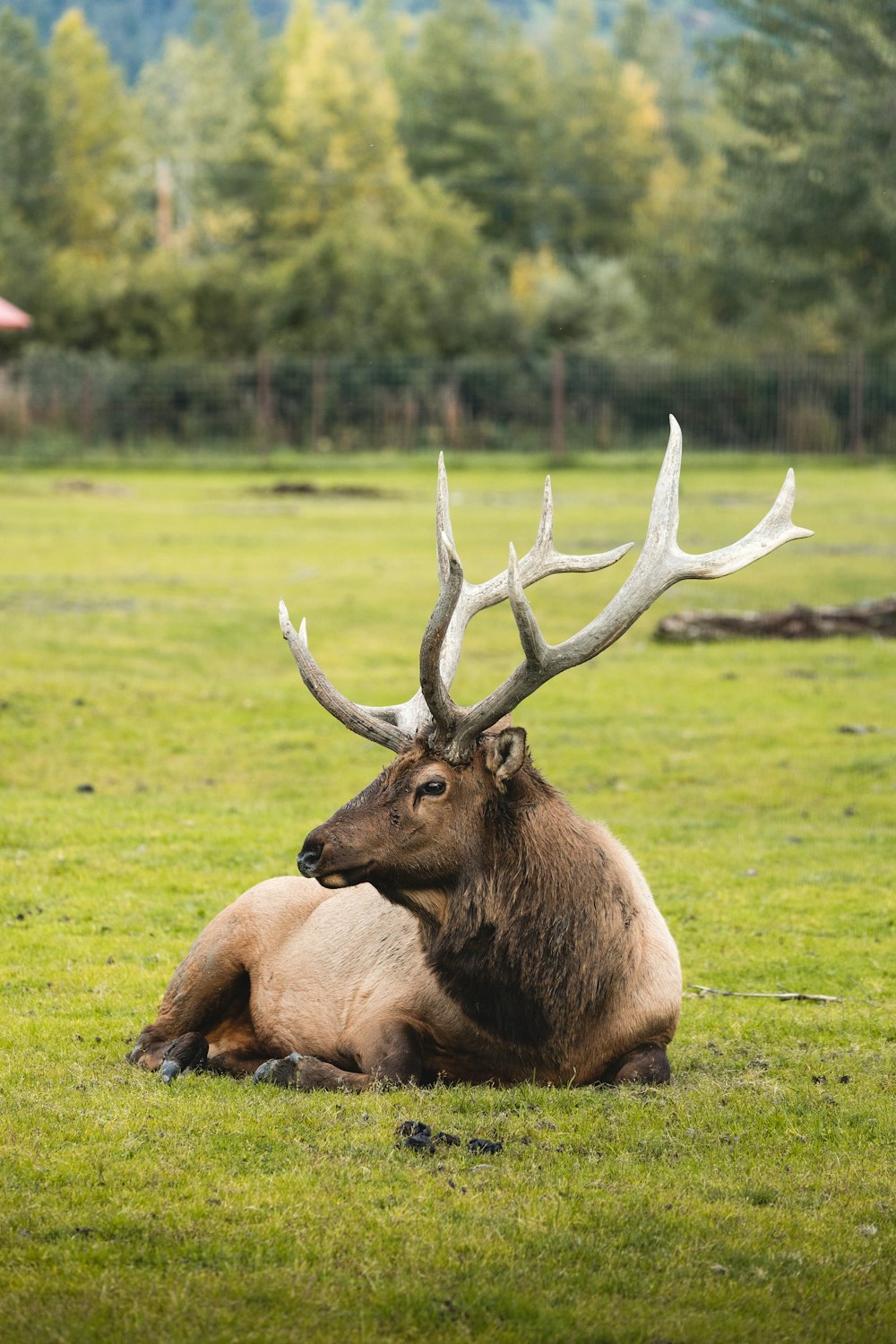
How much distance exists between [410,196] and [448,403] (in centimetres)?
2458

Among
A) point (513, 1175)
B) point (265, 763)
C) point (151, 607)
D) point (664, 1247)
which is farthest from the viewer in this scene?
point (151, 607)

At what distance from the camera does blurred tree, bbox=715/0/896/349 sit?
2659 cm

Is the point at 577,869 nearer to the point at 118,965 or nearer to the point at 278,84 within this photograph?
the point at 118,965

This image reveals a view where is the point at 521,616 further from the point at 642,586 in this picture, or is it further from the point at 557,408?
the point at 557,408

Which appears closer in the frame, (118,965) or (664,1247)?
(664,1247)

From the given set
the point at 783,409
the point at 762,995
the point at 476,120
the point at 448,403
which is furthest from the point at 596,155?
the point at 762,995

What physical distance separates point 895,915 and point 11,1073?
5440mm

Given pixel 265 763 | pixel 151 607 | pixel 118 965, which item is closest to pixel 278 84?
pixel 151 607

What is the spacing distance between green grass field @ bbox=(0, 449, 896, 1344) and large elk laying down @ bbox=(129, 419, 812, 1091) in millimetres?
288

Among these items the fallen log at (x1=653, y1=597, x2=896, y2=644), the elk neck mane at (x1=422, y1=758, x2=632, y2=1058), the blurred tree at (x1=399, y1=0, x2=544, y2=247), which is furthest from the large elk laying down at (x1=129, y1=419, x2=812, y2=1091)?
the blurred tree at (x1=399, y1=0, x2=544, y2=247)

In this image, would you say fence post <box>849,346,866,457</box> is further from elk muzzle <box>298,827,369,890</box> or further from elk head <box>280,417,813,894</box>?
elk muzzle <box>298,827,369,890</box>

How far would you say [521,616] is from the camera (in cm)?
671

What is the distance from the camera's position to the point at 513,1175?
5.74 m

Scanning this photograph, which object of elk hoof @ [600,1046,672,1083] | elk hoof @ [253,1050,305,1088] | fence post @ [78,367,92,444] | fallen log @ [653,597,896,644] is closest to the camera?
elk hoof @ [600,1046,672,1083]
